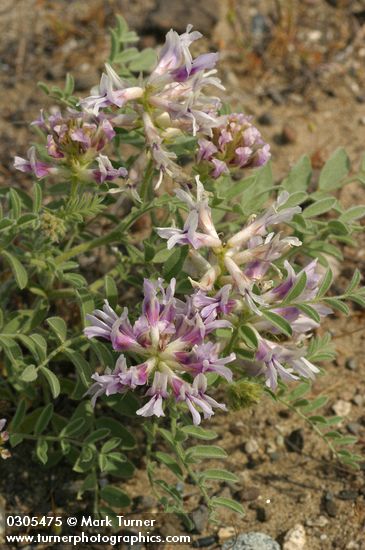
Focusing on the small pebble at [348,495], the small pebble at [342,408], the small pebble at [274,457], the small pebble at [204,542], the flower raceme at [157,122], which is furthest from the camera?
the small pebble at [342,408]

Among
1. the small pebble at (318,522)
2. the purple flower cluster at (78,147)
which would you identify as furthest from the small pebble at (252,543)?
the purple flower cluster at (78,147)

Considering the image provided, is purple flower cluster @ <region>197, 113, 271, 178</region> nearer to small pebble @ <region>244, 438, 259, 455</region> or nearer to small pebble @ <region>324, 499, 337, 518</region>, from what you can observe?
small pebble @ <region>244, 438, 259, 455</region>

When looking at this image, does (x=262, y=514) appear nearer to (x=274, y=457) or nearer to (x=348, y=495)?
(x=274, y=457)

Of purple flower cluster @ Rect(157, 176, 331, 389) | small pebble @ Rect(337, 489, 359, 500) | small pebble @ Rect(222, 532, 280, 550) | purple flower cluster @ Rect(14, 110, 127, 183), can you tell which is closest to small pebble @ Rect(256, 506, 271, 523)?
small pebble @ Rect(222, 532, 280, 550)

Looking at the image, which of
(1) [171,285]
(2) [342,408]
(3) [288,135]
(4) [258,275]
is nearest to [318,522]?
(2) [342,408]

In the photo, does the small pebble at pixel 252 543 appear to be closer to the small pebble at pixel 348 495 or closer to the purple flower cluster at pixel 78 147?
the small pebble at pixel 348 495
